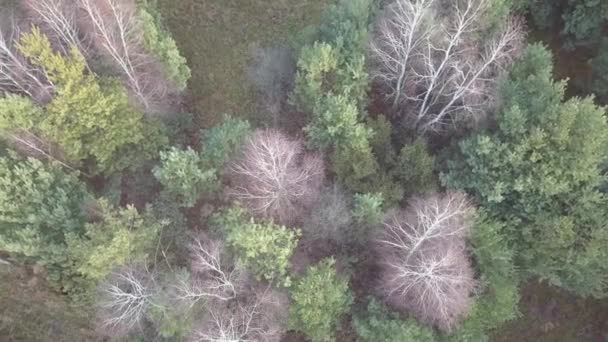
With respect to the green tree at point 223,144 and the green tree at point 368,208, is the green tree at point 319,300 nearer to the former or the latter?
the green tree at point 368,208

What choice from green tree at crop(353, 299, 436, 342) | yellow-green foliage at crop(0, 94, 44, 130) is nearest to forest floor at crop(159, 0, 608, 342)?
green tree at crop(353, 299, 436, 342)

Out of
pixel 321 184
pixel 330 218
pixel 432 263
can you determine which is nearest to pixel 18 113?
pixel 321 184

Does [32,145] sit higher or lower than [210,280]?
higher

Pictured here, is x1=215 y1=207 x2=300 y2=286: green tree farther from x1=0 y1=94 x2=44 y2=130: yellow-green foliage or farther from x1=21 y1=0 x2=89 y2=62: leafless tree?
x1=21 y1=0 x2=89 y2=62: leafless tree

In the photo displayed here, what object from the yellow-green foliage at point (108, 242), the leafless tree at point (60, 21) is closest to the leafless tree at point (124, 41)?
the leafless tree at point (60, 21)

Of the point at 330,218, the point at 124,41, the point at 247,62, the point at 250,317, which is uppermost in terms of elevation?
the point at 124,41

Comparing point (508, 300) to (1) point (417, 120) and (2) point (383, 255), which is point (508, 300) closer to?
(2) point (383, 255)

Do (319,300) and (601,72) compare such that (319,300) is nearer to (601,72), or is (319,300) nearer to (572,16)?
(601,72)
